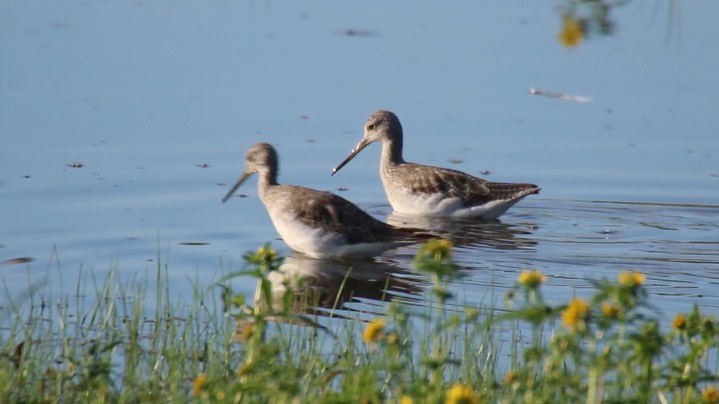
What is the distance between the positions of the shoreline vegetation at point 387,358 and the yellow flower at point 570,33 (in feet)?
26.3

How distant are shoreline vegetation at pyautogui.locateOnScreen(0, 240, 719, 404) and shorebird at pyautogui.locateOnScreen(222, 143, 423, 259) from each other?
2.12 m

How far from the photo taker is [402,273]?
9719 mm

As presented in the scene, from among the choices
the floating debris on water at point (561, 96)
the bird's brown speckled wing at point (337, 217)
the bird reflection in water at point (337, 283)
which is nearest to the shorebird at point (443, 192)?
the bird's brown speckled wing at point (337, 217)

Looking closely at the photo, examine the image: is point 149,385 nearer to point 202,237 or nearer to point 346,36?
point 202,237

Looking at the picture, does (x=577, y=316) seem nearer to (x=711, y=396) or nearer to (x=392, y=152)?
(x=711, y=396)

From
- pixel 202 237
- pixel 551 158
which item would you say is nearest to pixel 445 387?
pixel 202 237

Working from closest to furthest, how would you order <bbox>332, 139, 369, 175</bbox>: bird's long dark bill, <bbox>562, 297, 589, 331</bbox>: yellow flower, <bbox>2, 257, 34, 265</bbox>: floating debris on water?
<bbox>562, 297, 589, 331</bbox>: yellow flower, <bbox>2, 257, 34, 265</bbox>: floating debris on water, <bbox>332, 139, 369, 175</bbox>: bird's long dark bill

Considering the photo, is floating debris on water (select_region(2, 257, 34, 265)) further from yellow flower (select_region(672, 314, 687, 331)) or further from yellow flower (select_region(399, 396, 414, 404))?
yellow flower (select_region(672, 314, 687, 331))

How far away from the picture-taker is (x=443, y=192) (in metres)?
11.8

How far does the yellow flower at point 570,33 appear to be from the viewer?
15.4 meters

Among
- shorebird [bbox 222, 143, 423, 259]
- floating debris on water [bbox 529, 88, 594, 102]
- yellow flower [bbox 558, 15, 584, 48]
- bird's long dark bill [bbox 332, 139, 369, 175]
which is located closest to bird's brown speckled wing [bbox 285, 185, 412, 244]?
shorebird [bbox 222, 143, 423, 259]

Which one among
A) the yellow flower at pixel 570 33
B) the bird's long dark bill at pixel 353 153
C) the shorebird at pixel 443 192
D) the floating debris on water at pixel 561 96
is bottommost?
the shorebird at pixel 443 192

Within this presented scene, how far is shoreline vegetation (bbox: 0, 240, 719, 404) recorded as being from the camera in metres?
4.60

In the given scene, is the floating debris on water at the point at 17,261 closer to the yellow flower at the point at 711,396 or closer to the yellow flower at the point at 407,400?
the yellow flower at the point at 407,400
